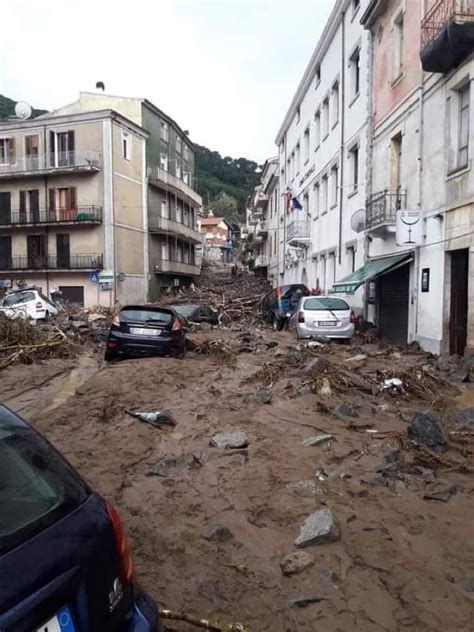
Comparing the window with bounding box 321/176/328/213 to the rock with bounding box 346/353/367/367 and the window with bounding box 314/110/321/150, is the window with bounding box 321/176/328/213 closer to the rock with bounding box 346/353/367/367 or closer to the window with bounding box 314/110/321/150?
the window with bounding box 314/110/321/150

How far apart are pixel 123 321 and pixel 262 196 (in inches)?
1659

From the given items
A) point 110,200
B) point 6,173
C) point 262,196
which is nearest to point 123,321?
point 110,200

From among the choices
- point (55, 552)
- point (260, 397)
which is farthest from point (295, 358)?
point (55, 552)

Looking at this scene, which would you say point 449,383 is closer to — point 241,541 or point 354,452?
point 354,452

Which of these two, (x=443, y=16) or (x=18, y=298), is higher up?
(x=443, y=16)

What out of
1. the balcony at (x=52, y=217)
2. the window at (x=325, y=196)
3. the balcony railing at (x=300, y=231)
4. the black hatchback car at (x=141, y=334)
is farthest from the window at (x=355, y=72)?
the balcony at (x=52, y=217)

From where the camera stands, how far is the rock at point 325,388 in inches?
328

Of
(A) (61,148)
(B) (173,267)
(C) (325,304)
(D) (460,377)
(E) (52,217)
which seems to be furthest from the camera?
(B) (173,267)

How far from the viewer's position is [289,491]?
4609mm

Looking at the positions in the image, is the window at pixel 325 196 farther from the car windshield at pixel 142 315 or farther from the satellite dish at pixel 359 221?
the car windshield at pixel 142 315

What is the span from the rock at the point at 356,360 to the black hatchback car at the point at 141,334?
4098 mm

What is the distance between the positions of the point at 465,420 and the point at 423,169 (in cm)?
850

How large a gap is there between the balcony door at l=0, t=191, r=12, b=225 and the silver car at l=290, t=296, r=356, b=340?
31.2 m

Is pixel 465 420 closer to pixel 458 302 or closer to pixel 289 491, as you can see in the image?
pixel 289 491
